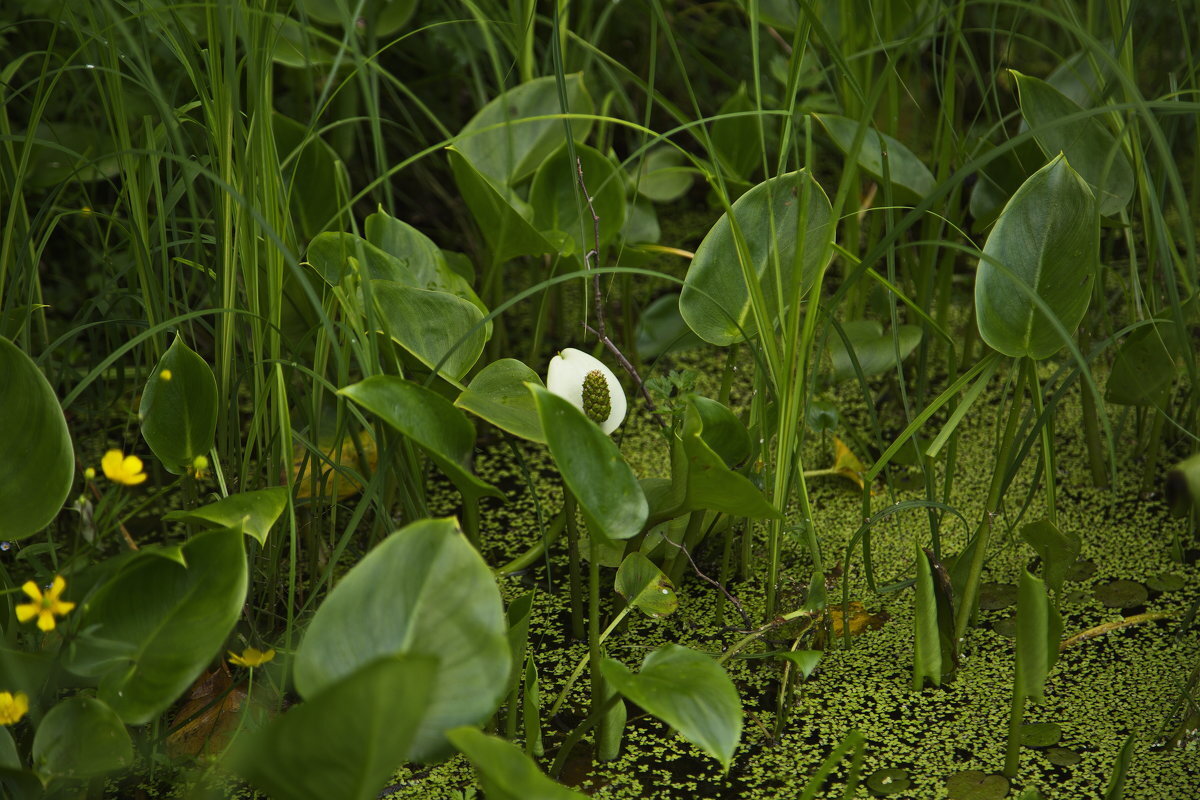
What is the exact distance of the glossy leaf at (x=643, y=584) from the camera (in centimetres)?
93

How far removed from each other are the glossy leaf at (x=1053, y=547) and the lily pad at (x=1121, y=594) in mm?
79

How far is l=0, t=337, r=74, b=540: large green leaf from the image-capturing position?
76 cm

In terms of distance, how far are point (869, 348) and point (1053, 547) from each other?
0.94 feet

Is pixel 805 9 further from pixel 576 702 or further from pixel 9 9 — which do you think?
pixel 9 9

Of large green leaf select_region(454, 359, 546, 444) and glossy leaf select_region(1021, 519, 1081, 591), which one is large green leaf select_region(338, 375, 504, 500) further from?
glossy leaf select_region(1021, 519, 1081, 591)

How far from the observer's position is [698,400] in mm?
857

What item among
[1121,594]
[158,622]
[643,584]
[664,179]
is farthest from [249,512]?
[664,179]

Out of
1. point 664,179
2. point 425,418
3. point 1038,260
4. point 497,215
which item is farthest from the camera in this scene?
point 664,179

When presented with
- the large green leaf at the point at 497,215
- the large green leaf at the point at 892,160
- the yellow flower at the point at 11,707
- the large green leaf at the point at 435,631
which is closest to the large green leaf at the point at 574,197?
the large green leaf at the point at 497,215

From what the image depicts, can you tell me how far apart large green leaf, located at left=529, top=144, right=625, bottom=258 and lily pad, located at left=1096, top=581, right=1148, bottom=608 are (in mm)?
586

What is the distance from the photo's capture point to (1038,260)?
0.92 meters

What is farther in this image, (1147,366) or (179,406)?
(1147,366)

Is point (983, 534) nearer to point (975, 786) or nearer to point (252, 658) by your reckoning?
point (975, 786)

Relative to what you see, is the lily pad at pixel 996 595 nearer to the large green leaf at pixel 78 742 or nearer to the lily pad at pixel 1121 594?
the lily pad at pixel 1121 594
